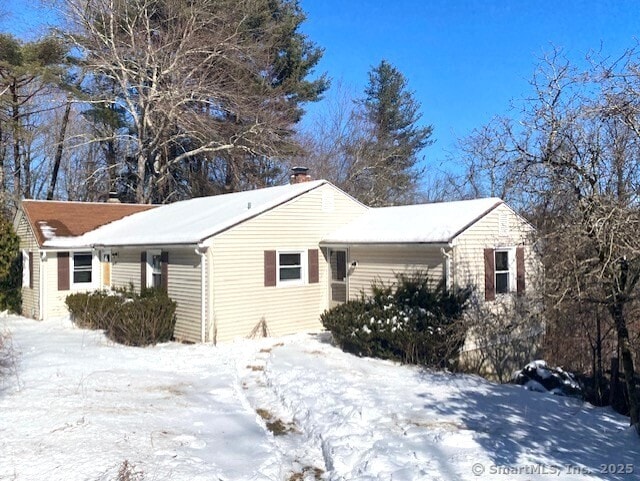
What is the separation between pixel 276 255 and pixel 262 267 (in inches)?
20.8

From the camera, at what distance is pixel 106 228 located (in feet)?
59.2

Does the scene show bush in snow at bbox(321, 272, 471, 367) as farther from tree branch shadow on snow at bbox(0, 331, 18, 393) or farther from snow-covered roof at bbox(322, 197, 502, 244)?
tree branch shadow on snow at bbox(0, 331, 18, 393)

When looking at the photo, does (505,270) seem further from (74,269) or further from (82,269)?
(74,269)

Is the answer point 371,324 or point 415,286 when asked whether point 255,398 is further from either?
point 415,286

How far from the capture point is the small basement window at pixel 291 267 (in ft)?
45.5

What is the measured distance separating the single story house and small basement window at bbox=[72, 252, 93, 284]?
32 millimetres

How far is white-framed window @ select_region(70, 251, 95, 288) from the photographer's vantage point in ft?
55.1

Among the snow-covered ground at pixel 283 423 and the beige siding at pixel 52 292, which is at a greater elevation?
the beige siding at pixel 52 292

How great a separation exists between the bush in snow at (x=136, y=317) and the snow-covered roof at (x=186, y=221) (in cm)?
144

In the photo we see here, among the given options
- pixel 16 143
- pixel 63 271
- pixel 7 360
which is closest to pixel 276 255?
pixel 7 360

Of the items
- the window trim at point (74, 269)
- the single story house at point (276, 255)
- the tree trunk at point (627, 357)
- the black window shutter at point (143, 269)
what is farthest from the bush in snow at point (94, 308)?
the tree trunk at point (627, 357)

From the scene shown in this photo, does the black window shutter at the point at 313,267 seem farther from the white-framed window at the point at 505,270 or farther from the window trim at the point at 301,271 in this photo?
the white-framed window at the point at 505,270

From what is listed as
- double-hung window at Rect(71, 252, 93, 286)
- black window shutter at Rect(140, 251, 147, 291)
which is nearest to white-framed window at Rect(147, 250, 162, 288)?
black window shutter at Rect(140, 251, 147, 291)

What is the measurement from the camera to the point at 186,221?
48.8 ft
